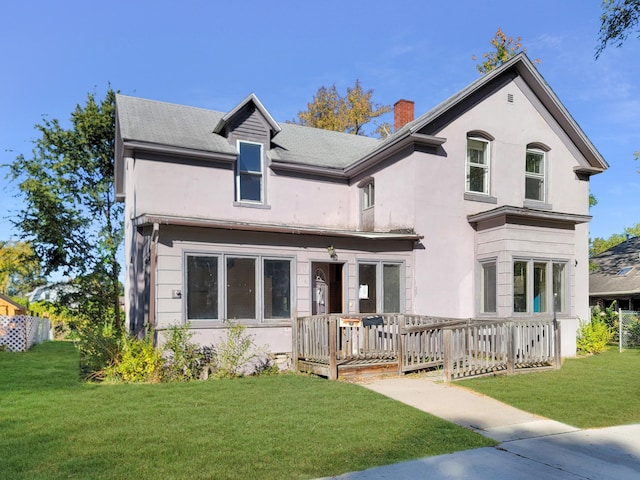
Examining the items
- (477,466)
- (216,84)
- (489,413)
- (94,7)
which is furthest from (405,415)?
(216,84)

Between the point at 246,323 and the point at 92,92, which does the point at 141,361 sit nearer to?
the point at 246,323

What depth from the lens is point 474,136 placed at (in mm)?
14812

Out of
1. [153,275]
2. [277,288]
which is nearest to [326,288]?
[277,288]

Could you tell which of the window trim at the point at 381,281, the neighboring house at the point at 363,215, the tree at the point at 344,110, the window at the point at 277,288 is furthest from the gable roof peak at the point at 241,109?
the tree at the point at 344,110

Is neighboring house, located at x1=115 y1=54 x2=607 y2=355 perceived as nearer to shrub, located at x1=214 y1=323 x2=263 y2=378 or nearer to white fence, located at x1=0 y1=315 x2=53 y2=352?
shrub, located at x1=214 y1=323 x2=263 y2=378

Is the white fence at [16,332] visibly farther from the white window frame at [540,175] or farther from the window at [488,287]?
the white window frame at [540,175]

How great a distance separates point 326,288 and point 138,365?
5537 millimetres

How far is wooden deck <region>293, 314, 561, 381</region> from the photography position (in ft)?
34.7

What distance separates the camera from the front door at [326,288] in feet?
44.8

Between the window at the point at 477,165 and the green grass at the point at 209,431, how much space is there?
7.78 metres

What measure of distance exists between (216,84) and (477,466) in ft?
51.0

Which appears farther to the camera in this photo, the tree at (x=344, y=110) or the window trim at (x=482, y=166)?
the tree at (x=344, y=110)

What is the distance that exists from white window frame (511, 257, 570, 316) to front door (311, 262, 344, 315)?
4.61 meters

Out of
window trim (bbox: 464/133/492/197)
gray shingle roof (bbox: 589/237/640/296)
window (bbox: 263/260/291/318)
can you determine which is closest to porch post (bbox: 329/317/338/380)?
window (bbox: 263/260/291/318)
